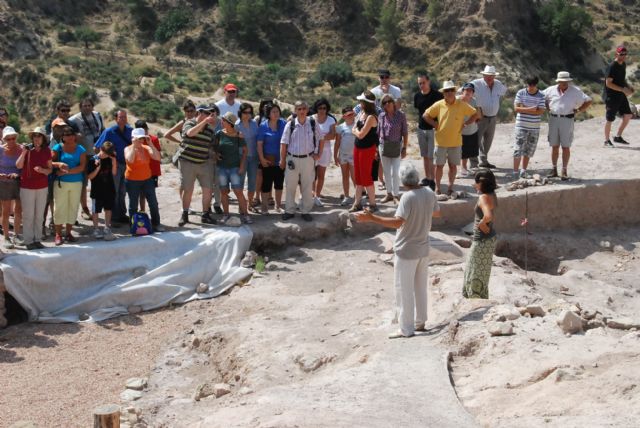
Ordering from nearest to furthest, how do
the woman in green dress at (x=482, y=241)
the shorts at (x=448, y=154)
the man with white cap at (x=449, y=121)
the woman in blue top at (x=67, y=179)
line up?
the woman in green dress at (x=482, y=241) → the woman in blue top at (x=67, y=179) → the man with white cap at (x=449, y=121) → the shorts at (x=448, y=154)

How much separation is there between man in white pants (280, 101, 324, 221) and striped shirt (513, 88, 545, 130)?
11.6 feet

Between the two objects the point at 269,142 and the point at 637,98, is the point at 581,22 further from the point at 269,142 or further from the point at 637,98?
the point at 269,142

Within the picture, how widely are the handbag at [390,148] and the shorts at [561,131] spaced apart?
2978 millimetres

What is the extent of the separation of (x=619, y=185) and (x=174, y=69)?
3519cm

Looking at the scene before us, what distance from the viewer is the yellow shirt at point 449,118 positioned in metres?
12.3

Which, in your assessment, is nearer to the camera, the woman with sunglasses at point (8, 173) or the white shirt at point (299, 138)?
the woman with sunglasses at point (8, 173)

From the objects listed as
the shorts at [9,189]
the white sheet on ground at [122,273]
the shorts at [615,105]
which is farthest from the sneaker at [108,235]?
the shorts at [615,105]

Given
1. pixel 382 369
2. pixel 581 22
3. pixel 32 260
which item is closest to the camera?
pixel 382 369

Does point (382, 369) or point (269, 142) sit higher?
point (269, 142)

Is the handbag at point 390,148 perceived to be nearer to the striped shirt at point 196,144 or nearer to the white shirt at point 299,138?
the white shirt at point 299,138

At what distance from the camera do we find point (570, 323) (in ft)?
25.6

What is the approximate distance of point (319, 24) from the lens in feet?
169

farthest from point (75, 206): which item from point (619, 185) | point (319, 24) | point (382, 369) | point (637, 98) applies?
point (319, 24)

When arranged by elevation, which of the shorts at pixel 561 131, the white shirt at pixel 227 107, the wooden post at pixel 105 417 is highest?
the white shirt at pixel 227 107
